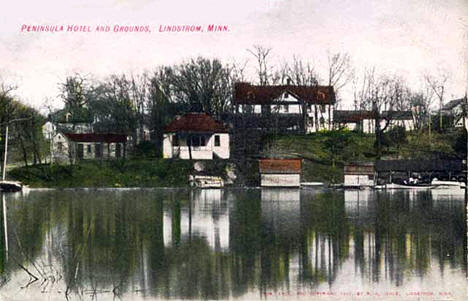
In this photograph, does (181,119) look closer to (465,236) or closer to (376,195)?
(376,195)

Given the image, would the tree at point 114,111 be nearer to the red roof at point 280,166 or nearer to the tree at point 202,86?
the tree at point 202,86

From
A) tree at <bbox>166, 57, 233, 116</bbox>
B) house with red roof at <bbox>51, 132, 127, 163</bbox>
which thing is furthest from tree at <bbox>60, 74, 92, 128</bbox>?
tree at <bbox>166, 57, 233, 116</bbox>

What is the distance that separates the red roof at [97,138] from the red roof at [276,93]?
657cm

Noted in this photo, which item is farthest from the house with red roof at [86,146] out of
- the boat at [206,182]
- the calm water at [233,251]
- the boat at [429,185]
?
the boat at [429,185]

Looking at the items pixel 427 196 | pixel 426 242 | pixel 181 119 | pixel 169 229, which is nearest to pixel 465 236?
pixel 426 242

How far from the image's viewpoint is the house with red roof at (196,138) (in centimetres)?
3338

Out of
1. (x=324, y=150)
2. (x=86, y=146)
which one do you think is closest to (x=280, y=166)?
(x=324, y=150)

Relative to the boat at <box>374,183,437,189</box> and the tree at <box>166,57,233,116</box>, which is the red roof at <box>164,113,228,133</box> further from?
the boat at <box>374,183,437,189</box>

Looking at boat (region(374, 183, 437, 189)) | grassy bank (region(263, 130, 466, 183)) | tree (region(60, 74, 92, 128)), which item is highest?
tree (region(60, 74, 92, 128))

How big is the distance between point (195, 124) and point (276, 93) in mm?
5088

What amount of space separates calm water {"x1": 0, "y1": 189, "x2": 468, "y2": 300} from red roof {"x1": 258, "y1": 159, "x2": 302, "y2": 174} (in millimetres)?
7146

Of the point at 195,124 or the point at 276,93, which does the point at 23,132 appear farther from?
the point at 276,93

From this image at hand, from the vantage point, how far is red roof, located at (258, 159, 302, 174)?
97.1 feet

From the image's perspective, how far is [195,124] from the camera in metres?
34.7
